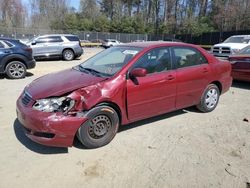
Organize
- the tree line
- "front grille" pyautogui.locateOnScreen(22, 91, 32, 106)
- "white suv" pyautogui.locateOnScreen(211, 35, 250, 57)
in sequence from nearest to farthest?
"front grille" pyautogui.locateOnScreen(22, 91, 32, 106) < "white suv" pyautogui.locateOnScreen(211, 35, 250, 57) < the tree line

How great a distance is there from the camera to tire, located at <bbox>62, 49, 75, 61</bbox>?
683 inches

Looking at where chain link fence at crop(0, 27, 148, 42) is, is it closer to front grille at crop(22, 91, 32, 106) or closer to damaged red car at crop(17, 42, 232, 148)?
damaged red car at crop(17, 42, 232, 148)

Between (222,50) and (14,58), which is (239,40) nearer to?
(222,50)

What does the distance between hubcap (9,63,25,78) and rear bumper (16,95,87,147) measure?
6.77m

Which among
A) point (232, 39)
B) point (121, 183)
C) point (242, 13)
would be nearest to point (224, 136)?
point (121, 183)

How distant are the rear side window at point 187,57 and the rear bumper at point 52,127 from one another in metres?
2.32

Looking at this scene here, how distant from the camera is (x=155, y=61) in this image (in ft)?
16.7

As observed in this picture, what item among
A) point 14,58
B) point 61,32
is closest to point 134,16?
point 61,32

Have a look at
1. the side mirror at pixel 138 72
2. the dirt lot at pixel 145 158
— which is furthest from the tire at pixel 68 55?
the side mirror at pixel 138 72

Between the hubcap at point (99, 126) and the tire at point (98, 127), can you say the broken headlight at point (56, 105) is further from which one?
the hubcap at point (99, 126)

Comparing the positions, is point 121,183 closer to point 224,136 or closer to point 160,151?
point 160,151

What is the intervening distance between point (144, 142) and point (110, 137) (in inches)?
22.3

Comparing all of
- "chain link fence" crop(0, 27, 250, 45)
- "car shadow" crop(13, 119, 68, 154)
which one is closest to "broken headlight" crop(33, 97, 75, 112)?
"car shadow" crop(13, 119, 68, 154)

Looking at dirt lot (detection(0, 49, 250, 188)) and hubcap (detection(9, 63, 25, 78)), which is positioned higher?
hubcap (detection(9, 63, 25, 78))
